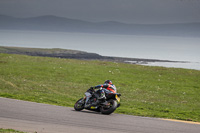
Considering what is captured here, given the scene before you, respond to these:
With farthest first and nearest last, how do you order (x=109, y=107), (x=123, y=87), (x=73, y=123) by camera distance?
(x=123, y=87)
(x=109, y=107)
(x=73, y=123)

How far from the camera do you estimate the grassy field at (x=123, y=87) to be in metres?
20.7

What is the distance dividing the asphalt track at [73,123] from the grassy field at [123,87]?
2.93 m

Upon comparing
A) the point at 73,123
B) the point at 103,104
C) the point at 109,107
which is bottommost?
the point at 73,123

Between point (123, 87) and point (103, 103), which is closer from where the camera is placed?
point (103, 103)

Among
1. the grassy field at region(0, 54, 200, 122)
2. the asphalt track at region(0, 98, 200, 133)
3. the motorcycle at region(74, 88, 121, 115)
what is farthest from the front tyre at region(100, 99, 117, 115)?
the grassy field at region(0, 54, 200, 122)

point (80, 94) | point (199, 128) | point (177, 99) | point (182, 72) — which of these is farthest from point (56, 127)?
point (182, 72)

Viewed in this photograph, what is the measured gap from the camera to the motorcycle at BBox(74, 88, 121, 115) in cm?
1570

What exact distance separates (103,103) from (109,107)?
1.11 ft

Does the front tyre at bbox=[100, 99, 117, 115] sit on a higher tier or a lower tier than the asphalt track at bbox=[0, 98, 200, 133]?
higher

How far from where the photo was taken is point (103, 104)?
1609cm

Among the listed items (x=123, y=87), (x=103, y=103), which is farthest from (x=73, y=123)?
(x=123, y=87)

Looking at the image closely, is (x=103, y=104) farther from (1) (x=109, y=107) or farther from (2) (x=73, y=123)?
(2) (x=73, y=123)

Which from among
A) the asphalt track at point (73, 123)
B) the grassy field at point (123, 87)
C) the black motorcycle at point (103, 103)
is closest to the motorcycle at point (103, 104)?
the black motorcycle at point (103, 103)

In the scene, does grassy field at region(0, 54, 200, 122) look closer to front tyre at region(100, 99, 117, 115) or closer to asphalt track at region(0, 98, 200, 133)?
front tyre at region(100, 99, 117, 115)
